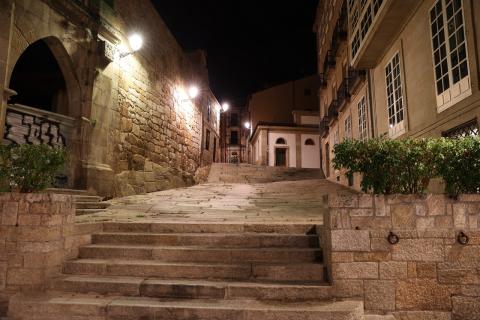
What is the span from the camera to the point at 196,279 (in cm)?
433

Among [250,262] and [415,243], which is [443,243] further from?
[250,262]

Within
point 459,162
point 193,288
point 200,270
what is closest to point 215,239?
point 200,270

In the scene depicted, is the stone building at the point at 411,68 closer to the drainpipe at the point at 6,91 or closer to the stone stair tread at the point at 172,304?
the stone stair tread at the point at 172,304

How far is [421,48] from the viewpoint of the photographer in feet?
26.0

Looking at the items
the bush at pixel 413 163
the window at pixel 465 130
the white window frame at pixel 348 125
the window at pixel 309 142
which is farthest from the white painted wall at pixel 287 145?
the bush at pixel 413 163

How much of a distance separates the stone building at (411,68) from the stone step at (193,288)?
4.12m

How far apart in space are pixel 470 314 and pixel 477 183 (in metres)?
1.53

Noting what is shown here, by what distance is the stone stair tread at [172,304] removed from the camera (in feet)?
12.1

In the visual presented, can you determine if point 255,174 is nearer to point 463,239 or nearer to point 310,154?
point 310,154

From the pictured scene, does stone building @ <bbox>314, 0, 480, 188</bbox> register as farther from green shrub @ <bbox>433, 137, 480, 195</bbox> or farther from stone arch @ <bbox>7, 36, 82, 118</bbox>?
stone arch @ <bbox>7, 36, 82, 118</bbox>

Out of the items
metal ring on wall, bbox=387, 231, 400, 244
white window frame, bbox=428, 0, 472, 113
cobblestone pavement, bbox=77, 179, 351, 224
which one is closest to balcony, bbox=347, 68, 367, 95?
white window frame, bbox=428, 0, 472, 113

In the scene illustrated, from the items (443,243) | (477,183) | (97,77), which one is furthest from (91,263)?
(97,77)

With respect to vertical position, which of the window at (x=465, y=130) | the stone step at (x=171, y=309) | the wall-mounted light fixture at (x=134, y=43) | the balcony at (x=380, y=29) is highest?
the wall-mounted light fixture at (x=134, y=43)

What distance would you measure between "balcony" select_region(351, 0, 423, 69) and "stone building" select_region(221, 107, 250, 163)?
3565 cm
